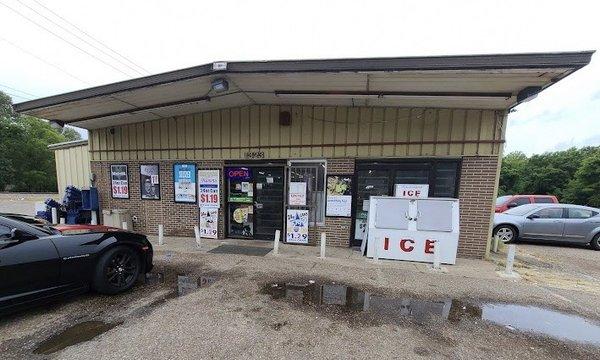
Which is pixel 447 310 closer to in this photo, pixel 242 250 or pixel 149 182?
pixel 242 250

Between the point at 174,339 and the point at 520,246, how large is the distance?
31.6 feet

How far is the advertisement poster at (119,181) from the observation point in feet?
28.0

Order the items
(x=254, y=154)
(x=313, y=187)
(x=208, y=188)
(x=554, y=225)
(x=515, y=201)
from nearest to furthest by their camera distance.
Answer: (x=313, y=187) → (x=254, y=154) → (x=208, y=188) → (x=554, y=225) → (x=515, y=201)

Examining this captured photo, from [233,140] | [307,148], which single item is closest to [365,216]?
[307,148]

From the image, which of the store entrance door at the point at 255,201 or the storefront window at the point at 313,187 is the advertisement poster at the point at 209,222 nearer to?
the store entrance door at the point at 255,201

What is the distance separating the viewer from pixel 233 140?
7.58 meters

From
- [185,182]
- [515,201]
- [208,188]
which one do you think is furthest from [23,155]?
[515,201]

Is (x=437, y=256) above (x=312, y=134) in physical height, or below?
below

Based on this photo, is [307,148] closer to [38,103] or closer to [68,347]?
[68,347]

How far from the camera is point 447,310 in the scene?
12.6ft

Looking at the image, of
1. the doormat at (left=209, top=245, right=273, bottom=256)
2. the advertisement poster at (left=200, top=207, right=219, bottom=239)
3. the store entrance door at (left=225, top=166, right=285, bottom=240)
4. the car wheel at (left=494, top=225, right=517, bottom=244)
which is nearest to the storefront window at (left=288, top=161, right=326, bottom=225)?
the store entrance door at (left=225, top=166, right=285, bottom=240)

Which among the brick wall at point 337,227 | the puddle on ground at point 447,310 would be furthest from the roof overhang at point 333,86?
the puddle on ground at point 447,310

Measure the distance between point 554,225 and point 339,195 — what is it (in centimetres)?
698

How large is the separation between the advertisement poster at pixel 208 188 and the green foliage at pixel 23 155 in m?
32.9
